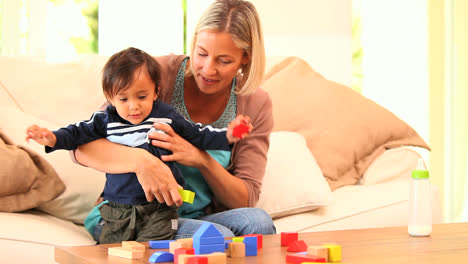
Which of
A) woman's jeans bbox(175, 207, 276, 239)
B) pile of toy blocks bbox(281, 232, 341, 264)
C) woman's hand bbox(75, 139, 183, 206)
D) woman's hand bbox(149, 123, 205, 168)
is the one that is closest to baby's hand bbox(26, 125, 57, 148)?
woman's hand bbox(75, 139, 183, 206)

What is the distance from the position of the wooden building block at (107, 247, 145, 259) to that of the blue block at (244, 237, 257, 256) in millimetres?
189

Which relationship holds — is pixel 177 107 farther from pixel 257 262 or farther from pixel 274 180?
pixel 257 262

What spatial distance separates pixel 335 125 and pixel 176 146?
1.09 meters

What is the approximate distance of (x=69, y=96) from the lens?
2.13 m

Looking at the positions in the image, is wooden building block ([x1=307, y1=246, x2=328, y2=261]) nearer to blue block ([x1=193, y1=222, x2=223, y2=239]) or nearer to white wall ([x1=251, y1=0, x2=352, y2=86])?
blue block ([x1=193, y1=222, x2=223, y2=239])

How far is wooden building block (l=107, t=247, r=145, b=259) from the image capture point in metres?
1.03

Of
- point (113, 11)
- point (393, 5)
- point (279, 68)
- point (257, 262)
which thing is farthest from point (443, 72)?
point (257, 262)

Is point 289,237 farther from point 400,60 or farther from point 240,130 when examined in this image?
point 400,60

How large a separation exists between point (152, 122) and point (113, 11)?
201 cm

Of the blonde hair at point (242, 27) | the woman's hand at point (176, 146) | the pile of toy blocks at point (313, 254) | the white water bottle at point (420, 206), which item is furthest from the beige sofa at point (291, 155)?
the pile of toy blocks at point (313, 254)

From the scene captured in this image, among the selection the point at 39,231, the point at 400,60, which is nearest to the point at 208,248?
the point at 39,231

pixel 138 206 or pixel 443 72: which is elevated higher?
pixel 443 72

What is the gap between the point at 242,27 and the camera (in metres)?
1.72

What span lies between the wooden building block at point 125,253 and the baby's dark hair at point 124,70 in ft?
1.69
